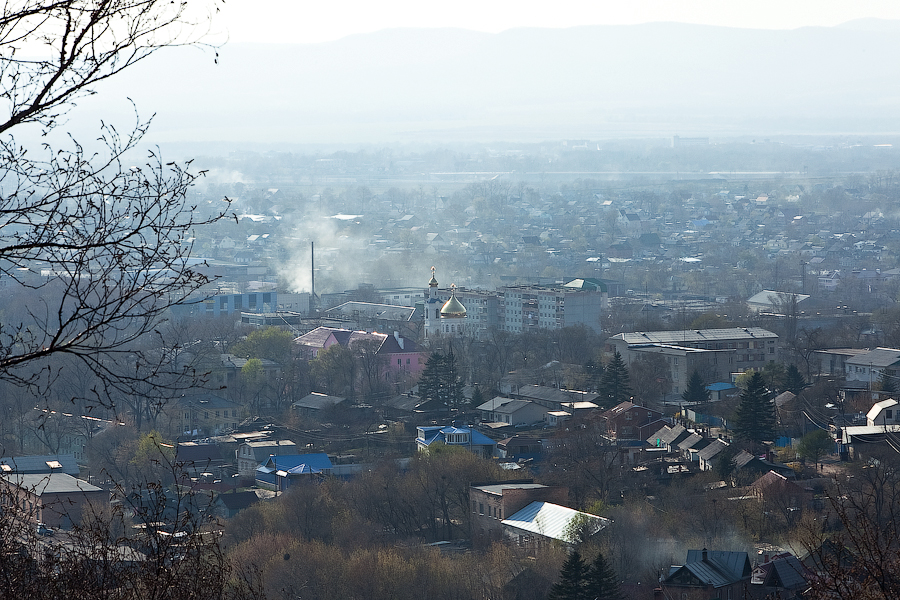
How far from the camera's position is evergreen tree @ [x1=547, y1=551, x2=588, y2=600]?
10172 millimetres

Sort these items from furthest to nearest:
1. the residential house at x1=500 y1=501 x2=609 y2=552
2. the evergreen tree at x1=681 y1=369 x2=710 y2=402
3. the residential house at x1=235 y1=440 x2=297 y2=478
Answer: the evergreen tree at x1=681 y1=369 x2=710 y2=402
the residential house at x1=235 y1=440 x2=297 y2=478
the residential house at x1=500 y1=501 x2=609 y2=552

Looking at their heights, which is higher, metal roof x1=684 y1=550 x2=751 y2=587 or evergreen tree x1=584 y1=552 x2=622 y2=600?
evergreen tree x1=584 y1=552 x2=622 y2=600

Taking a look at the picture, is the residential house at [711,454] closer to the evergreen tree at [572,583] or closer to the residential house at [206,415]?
the evergreen tree at [572,583]

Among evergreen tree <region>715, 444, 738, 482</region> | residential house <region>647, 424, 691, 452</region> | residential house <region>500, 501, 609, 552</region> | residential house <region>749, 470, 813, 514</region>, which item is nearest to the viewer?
residential house <region>500, 501, 609, 552</region>

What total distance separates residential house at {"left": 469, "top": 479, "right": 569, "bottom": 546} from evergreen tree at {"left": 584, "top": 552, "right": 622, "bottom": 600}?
9.29 ft

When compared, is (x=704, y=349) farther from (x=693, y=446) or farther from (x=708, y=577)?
(x=708, y=577)

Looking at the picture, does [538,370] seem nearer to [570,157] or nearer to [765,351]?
[765,351]

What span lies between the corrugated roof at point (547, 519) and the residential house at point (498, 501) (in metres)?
0.11

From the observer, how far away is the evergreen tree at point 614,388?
19.8 meters

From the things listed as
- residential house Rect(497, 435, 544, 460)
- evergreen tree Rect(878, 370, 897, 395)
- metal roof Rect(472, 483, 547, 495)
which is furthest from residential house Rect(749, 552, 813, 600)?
evergreen tree Rect(878, 370, 897, 395)

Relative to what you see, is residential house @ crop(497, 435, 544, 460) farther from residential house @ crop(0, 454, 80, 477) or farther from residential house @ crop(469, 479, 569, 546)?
residential house @ crop(0, 454, 80, 477)

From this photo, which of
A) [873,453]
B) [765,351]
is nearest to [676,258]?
[765,351]

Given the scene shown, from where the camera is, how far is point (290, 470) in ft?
52.5

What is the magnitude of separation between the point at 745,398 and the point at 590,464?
2.64 meters
